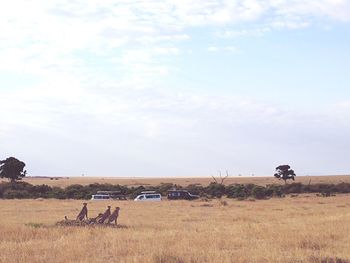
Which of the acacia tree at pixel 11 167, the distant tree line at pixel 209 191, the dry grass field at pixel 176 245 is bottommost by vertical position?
the dry grass field at pixel 176 245

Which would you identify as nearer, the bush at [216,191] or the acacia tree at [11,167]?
the bush at [216,191]

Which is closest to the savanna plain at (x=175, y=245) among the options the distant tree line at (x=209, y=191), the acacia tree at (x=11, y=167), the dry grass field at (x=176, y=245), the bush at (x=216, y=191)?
the dry grass field at (x=176, y=245)

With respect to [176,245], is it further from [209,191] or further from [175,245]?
[209,191]

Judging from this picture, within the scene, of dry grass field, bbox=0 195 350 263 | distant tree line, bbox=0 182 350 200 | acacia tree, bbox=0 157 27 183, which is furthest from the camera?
acacia tree, bbox=0 157 27 183

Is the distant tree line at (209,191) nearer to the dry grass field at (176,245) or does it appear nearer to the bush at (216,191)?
the bush at (216,191)

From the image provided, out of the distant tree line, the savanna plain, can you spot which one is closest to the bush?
the distant tree line

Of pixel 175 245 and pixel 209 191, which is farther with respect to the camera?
pixel 209 191

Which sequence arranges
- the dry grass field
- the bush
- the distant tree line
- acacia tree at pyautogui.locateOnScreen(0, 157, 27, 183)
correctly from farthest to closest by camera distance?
acacia tree at pyautogui.locateOnScreen(0, 157, 27, 183) → the bush → the distant tree line → the dry grass field

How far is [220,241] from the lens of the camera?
16453 mm

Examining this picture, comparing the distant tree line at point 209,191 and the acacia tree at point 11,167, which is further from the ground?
the acacia tree at point 11,167

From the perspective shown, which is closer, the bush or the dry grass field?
the dry grass field

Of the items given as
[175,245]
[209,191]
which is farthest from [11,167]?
[175,245]

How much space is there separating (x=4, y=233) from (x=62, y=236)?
2.03 m

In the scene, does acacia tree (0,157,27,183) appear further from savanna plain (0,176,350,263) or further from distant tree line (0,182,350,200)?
savanna plain (0,176,350,263)
